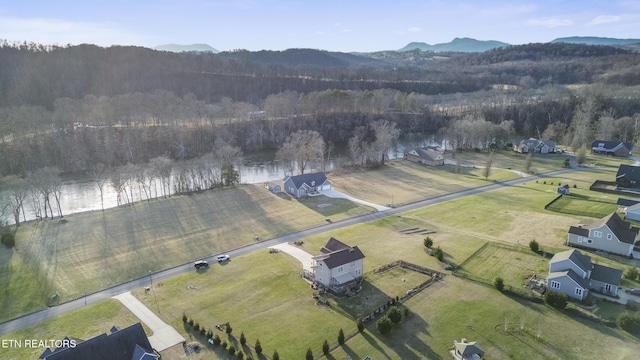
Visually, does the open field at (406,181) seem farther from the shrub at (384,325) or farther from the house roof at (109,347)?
the house roof at (109,347)

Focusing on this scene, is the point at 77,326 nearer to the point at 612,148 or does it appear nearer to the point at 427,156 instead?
the point at 427,156

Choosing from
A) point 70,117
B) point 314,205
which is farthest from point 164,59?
point 314,205

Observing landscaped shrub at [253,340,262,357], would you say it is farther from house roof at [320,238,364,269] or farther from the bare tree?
the bare tree

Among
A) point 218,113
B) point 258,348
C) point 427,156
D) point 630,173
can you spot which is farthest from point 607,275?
point 218,113

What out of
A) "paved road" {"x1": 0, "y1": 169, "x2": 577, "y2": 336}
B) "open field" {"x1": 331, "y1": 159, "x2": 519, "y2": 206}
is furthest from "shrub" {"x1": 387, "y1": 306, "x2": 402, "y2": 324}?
"open field" {"x1": 331, "y1": 159, "x2": 519, "y2": 206}

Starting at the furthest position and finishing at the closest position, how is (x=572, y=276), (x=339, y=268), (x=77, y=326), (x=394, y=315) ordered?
(x=339, y=268) < (x=572, y=276) < (x=77, y=326) < (x=394, y=315)

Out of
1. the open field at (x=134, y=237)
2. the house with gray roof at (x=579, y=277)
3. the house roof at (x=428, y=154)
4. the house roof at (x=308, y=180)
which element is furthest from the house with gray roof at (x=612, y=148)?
the house roof at (x=308, y=180)

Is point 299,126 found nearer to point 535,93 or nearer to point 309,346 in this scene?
point 309,346
